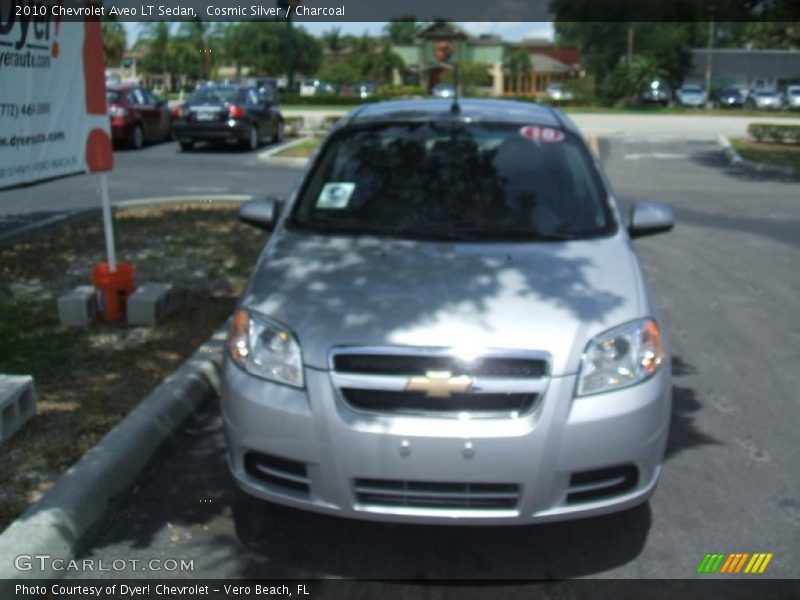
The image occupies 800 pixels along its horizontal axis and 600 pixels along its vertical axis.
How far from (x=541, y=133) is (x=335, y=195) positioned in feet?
3.93

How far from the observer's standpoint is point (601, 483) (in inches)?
139

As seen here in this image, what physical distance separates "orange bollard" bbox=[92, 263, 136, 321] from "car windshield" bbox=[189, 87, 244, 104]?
15629 millimetres

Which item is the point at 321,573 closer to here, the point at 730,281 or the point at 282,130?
the point at 730,281

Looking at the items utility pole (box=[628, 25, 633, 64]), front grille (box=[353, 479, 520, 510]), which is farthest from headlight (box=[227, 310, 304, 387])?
utility pole (box=[628, 25, 633, 64])

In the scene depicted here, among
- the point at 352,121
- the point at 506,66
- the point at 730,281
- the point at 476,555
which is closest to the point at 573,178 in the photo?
the point at 352,121

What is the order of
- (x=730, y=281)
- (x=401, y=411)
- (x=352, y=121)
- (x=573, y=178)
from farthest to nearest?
(x=730, y=281) < (x=352, y=121) < (x=573, y=178) < (x=401, y=411)

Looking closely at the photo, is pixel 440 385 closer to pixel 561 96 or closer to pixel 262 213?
pixel 262 213

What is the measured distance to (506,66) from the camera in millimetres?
75750

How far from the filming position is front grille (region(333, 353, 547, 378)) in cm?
345

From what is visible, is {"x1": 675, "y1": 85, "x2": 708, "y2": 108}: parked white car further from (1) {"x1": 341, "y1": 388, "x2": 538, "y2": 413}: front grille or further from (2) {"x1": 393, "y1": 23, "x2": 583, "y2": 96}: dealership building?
(1) {"x1": 341, "y1": 388, "x2": 538, "y2": 413}: front grille

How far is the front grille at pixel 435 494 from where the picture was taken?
345 centimetres

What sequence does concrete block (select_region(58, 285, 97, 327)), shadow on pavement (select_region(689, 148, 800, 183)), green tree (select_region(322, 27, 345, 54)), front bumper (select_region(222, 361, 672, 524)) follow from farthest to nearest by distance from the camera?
1. green tree (select_region(322, 27, 345, 54))
2. shadow on pavement (select_region(689, 148, 800, 183))
3. concrete block (select_region(58, 285, 97, 327))
4. front bumper (select_region(222, 361, 672, 524))

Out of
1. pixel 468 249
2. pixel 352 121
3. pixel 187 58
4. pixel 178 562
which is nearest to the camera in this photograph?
pixel 178 562

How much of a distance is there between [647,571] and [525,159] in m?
2.28
